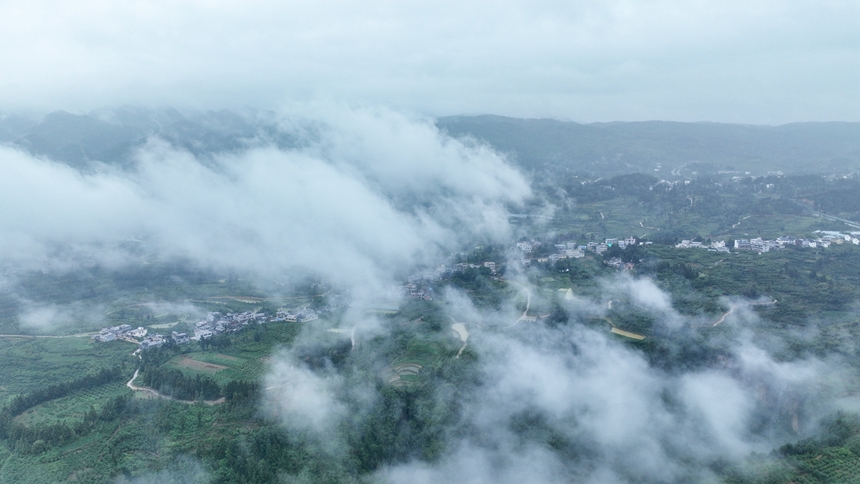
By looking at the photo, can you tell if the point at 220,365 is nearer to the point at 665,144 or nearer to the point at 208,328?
the point at 208,328

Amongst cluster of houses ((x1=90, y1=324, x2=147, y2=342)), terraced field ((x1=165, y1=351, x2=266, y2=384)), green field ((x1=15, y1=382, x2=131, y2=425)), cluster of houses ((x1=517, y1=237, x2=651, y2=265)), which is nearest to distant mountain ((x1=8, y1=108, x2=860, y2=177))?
cluster of houses ((x1=517, y1=237, x2=651, y2=265))

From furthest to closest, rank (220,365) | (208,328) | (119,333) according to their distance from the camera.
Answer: (208,328) < (119,333) < (220,365)

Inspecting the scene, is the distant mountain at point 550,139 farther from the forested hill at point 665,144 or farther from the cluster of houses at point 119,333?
the cluster of houses at point 119,333

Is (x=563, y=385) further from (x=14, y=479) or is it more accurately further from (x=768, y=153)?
(x=768, y=153)

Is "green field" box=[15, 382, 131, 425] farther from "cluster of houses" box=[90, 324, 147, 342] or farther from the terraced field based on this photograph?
"cluster of houses" box=[90, 324, 147, 342]

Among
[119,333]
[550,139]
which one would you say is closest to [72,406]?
[119,333]

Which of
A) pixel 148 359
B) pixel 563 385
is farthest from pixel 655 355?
pixel 148 359
